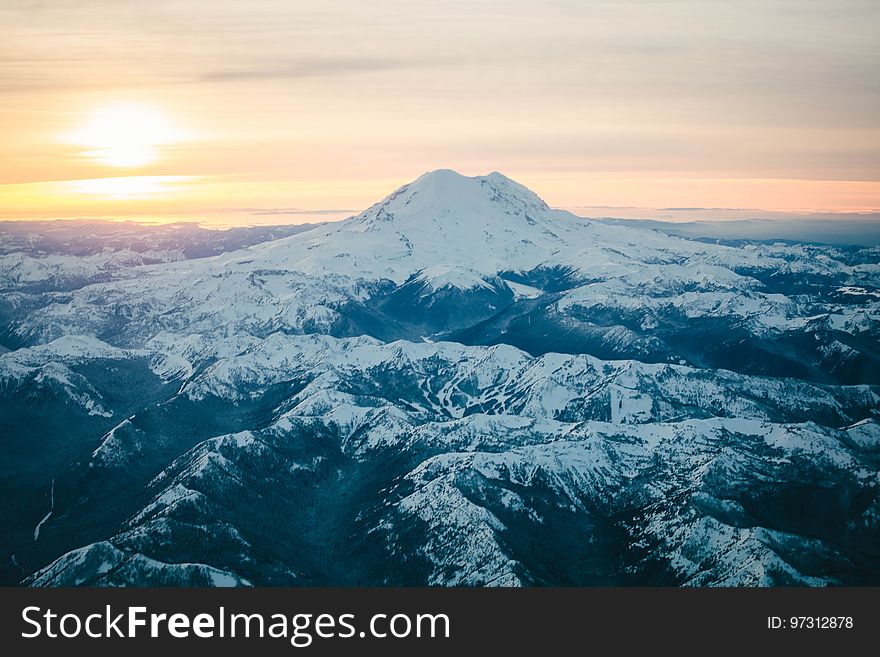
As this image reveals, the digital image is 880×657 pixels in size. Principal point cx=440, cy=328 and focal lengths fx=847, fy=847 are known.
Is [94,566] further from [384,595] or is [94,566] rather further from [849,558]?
[849,558]

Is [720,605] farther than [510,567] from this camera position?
No

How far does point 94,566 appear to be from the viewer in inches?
7574

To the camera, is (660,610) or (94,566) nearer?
(660,610)

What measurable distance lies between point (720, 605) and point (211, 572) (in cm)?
11956

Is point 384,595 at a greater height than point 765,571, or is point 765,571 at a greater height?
point 384,595

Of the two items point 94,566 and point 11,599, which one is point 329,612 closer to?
point 11,599

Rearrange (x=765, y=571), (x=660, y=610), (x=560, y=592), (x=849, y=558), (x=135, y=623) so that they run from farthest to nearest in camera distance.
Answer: (x=849, y=558)
(x=765, y=571)
(x=560, y=592)
(x=660, y=610)
(x=135, y=623)

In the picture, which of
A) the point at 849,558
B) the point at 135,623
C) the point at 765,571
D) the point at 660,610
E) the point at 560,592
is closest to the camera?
the point at 135,623

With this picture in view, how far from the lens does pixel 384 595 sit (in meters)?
98.3

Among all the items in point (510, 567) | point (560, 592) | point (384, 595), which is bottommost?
point (510, 567)

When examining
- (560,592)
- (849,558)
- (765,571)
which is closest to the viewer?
(560,592)

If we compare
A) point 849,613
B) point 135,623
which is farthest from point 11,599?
point 849,613

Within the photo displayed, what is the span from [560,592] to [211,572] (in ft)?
319

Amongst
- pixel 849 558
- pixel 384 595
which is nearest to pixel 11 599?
pixel 384 595
